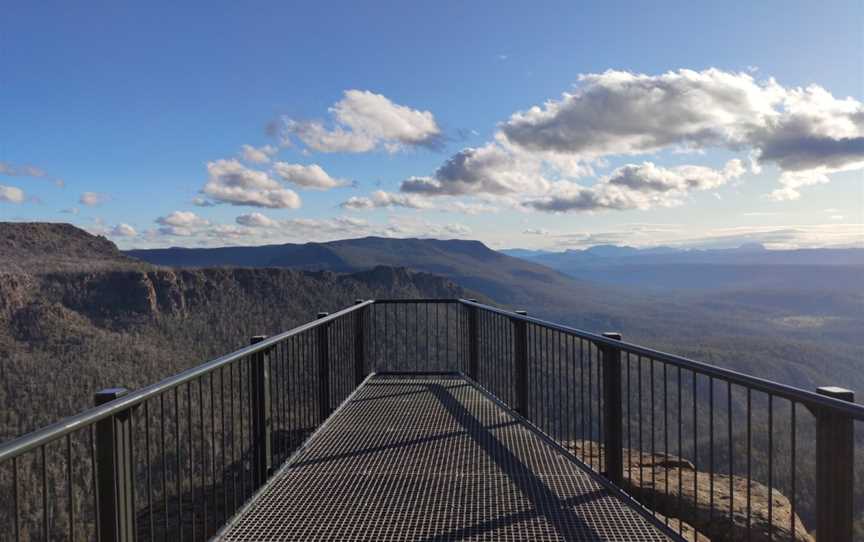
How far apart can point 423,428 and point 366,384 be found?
8.45ft

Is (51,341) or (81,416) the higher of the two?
(81,416)

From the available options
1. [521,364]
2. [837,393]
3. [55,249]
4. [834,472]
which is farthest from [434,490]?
[55,249]

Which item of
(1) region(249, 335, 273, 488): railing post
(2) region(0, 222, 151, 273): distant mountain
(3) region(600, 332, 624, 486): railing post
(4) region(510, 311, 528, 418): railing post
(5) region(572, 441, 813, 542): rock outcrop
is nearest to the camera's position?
(3) region(600, 332, 624, 486): railing post

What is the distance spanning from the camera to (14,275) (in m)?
109

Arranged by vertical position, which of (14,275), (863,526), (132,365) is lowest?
(863,526)

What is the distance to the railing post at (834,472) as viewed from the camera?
260cm

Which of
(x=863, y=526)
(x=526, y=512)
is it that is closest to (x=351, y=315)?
(x=526, y=512)

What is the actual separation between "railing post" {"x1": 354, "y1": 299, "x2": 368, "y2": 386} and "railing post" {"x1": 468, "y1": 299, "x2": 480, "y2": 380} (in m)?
1.57

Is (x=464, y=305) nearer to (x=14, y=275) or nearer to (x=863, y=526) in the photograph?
(x=863, y=526)

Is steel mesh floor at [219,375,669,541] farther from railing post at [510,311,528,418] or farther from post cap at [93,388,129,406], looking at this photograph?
post cap at [93,388,129,406]

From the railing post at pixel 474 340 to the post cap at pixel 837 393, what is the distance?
19.3ft

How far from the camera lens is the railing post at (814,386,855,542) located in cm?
260

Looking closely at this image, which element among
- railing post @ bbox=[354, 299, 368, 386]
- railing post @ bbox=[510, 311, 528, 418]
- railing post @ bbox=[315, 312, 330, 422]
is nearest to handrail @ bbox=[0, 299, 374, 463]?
railing post @ bbox=[315, 312, 330, 422]

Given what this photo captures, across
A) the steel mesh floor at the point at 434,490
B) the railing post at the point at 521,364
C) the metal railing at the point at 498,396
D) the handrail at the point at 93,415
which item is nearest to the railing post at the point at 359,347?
the metal railing at the point at 498,396
